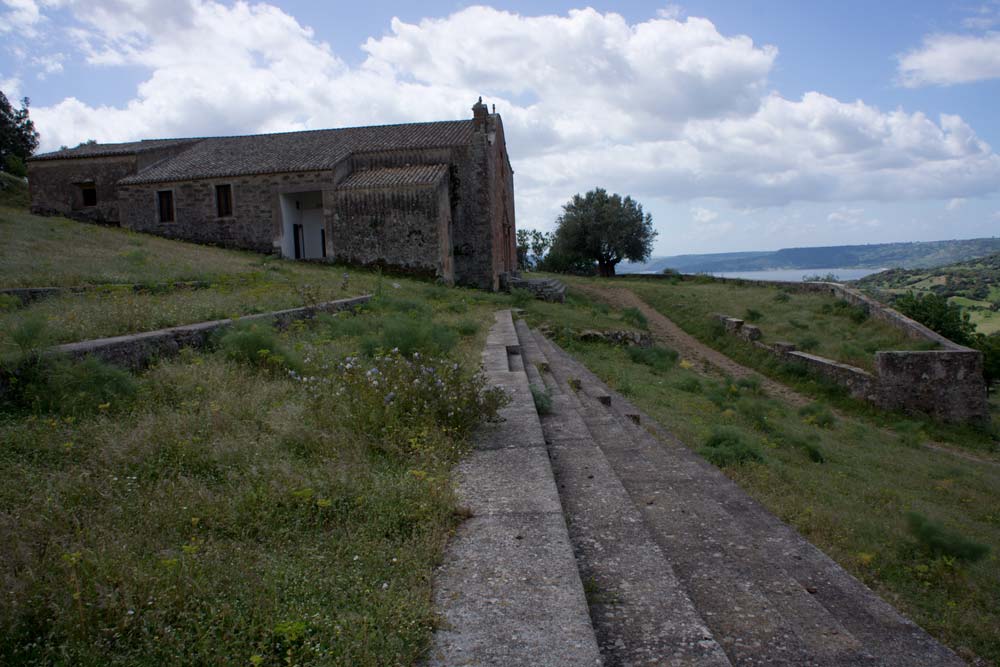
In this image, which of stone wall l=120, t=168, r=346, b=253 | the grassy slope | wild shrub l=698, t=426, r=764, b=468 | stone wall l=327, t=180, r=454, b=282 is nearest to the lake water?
stone wall l=327, t=180, r=454, b=282

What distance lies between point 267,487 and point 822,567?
11.7ft

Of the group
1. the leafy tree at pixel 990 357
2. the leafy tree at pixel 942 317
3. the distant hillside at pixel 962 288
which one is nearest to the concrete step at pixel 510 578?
the leafy tree at pixel 942 317

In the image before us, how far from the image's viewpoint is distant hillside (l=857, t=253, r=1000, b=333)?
A: 2344cm

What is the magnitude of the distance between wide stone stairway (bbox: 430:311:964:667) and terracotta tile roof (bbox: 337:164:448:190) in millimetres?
17768

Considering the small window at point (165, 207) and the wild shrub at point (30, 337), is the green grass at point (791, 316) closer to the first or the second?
the wild shrub at point (30, 337)

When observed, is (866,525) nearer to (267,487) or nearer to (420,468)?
(420,468)

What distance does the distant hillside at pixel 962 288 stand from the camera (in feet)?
76.9

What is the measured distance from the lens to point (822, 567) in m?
4.07

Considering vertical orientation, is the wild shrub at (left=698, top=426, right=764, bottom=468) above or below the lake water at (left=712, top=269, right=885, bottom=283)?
below

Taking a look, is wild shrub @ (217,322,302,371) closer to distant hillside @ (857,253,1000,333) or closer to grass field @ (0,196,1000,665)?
grass field @ (0,196,1000,665)

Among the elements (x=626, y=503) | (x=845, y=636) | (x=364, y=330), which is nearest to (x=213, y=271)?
(x=364, y=330)

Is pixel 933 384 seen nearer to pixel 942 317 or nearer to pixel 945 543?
pixel 942 317

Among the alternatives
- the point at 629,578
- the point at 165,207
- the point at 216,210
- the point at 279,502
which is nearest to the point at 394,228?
the point at 216,210

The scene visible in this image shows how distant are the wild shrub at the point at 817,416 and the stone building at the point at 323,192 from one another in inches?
525
